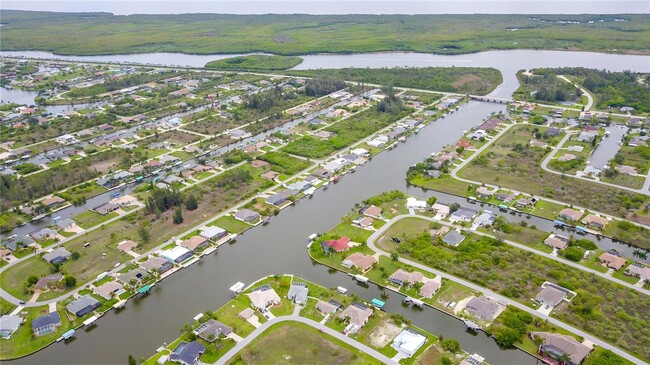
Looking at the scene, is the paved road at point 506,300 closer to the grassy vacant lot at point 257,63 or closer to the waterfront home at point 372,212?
the waterfront home at point 372,212

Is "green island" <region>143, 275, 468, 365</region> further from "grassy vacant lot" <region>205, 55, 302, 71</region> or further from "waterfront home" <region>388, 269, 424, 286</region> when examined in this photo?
"grassy vacant lot" <region>205, 55, 302, 71</region>

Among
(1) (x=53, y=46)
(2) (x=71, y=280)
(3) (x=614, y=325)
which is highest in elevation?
(1) (x=53, y=46)

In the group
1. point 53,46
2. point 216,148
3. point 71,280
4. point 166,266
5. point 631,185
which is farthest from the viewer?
point 53,46

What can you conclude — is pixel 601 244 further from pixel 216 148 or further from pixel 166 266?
pixel 216 148

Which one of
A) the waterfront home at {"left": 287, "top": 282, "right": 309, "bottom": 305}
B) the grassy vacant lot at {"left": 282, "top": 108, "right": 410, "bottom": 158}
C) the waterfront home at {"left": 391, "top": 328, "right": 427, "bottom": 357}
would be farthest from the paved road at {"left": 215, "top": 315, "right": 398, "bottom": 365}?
the grassy vacant lot at {"left": 282, "top": 108, "right": 410, "bottom": 158}

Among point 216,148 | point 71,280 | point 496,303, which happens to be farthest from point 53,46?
Answer: point 496,303

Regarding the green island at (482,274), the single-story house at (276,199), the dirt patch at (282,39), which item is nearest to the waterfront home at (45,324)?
the green island at (482,274)
